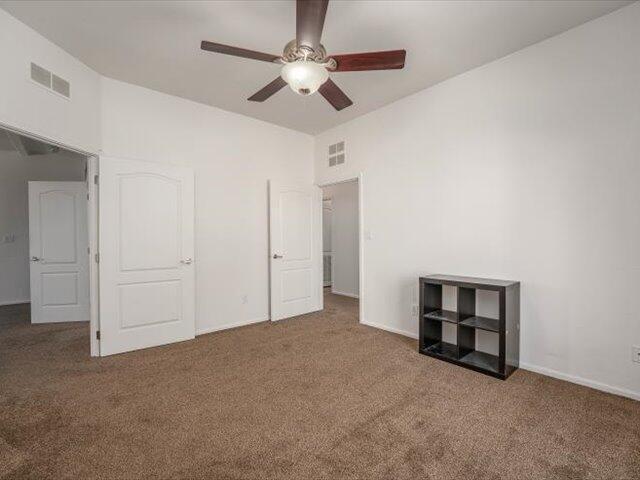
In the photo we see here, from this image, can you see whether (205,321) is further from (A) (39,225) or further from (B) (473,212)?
(B) (473,212)

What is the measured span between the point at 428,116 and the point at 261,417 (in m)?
3.41

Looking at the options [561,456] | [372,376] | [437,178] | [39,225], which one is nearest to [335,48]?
[437,178]

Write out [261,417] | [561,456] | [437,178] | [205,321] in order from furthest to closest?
[205,321] → [437,178] → [261,417] → [561,456]

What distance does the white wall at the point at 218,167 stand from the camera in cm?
353

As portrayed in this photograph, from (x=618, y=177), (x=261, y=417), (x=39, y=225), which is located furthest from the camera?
(x=39, y=225)

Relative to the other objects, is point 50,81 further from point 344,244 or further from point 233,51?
point 344,244

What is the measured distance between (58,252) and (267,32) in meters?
4.48

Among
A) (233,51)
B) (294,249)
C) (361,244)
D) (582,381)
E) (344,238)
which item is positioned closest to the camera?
(233,51)

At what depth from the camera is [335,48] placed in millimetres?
2783

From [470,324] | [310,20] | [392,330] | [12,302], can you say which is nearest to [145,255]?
[310,20]

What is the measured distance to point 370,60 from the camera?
2215 mm

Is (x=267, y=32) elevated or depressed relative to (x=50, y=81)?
elevated

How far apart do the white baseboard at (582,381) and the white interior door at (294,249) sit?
116 inches

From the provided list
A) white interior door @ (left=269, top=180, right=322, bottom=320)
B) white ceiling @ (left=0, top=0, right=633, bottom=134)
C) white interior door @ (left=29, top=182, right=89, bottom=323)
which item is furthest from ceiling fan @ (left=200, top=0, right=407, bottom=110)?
white interior door @ (left=29, top=182, right=89, bottom=323)
